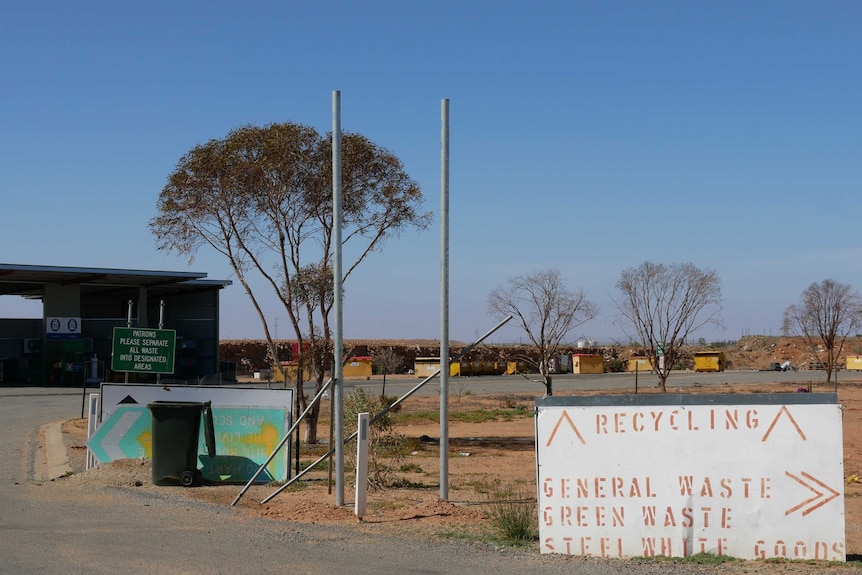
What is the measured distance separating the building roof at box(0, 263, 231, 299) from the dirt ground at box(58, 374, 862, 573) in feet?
91.6

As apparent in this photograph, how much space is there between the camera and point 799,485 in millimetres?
8312

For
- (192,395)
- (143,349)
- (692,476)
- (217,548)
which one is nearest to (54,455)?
(143,349)

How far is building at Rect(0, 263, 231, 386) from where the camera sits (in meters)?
53.4

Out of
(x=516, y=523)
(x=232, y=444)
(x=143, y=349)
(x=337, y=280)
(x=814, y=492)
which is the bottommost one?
(x=516, y=523)

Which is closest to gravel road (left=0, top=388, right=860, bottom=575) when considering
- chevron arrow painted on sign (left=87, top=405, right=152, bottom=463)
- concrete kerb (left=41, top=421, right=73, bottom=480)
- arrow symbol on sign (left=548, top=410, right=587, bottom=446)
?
arrow symbol on sign (left=548, top=410, right=587, bottom=446)

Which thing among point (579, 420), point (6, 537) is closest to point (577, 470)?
point (579, 420)

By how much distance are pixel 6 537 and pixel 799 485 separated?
743cm

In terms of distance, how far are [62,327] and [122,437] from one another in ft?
139

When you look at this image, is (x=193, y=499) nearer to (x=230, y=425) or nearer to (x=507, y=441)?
(x=230, y=425)

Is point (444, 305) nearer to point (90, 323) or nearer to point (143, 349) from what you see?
point (143, 349)

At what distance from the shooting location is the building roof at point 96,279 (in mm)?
49969

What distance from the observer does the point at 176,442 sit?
13.5m

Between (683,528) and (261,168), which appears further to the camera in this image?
(261,168)

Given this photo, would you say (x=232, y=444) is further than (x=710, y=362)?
No
